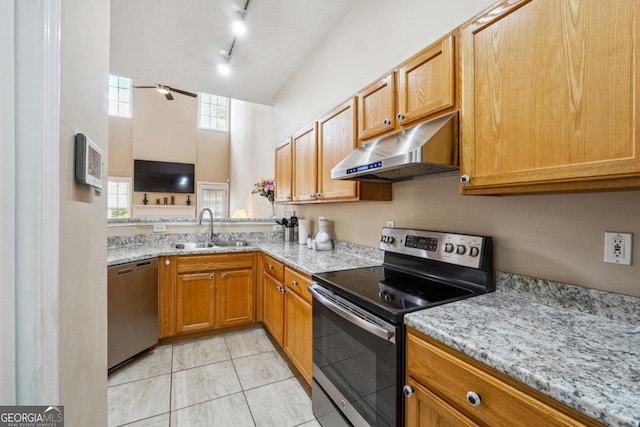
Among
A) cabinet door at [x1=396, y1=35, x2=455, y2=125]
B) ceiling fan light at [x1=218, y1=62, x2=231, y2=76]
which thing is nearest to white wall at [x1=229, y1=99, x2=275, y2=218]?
ceiling fan light at [x1=218, y1=62, x2=231, y2=76]

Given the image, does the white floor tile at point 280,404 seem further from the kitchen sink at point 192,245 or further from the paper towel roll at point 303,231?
the kitchen sink at point 192,245

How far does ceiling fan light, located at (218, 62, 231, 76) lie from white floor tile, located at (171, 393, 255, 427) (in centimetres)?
318

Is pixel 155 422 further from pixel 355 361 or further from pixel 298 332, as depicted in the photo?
pixel 355 361

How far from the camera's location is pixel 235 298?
9.08ft

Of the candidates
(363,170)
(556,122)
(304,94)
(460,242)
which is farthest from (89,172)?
(304,94)

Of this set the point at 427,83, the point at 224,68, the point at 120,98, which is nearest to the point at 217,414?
the point at 427,83

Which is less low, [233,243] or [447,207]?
[447,207]

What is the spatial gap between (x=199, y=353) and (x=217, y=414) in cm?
85

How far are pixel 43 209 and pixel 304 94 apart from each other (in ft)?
9.66

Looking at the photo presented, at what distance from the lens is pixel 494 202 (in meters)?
1.35

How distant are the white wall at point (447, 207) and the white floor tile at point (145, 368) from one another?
1.85m

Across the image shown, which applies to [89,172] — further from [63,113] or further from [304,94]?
[304,94]

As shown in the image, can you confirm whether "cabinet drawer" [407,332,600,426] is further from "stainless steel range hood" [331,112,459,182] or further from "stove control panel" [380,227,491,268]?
"stainless steel range hood" [331,112,459,182]

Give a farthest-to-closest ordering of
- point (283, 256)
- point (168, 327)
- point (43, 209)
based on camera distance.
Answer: point (168, 327) → point (283, 256) → point (43, 209)
